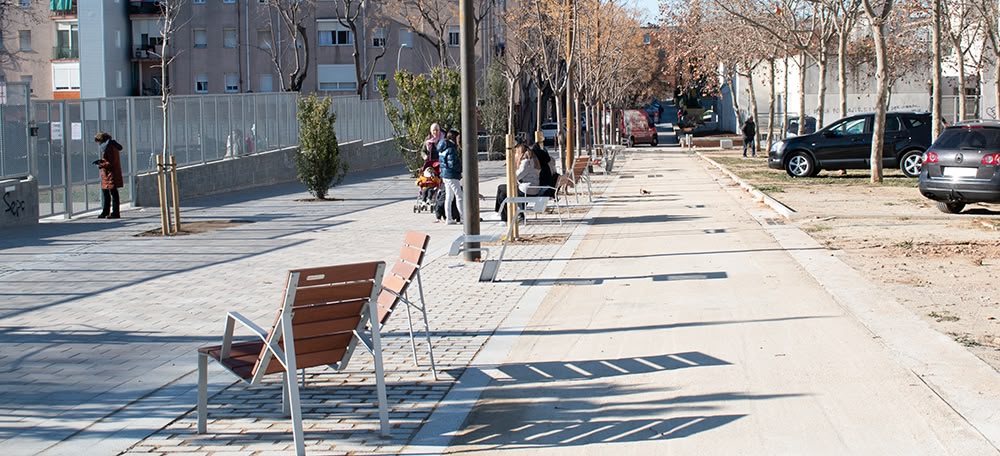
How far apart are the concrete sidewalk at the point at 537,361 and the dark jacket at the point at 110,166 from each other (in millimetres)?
4713

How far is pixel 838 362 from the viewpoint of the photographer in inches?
300

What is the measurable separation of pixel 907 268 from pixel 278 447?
8.43 meters

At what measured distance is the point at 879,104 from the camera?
84.6 feet

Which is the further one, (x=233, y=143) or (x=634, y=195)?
(x=233, y=143)

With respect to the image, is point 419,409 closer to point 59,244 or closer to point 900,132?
point 59,244

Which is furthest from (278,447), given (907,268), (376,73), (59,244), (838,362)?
(376,73)

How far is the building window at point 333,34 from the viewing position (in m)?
65.0

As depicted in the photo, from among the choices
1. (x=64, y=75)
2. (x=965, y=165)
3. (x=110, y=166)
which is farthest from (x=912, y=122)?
(x=64, y=75)

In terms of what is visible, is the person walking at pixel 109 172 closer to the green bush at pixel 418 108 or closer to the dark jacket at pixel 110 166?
the dark jacket at pixel 110 166

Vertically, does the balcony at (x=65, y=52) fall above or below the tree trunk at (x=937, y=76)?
above

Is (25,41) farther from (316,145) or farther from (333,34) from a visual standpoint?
(316,145)

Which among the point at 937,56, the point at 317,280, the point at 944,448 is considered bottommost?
the point at 944,448

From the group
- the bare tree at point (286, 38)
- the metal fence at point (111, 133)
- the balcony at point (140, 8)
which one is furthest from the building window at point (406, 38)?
the metal fence at point (111, 133)

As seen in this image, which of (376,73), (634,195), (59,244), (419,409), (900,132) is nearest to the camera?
(419,409)
